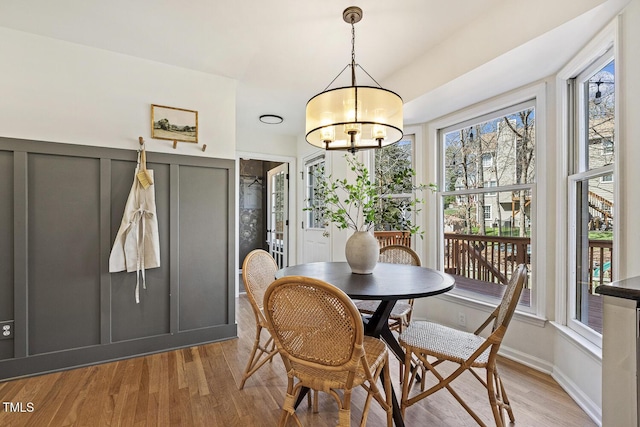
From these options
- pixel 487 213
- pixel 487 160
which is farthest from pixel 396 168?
pixel 487 213

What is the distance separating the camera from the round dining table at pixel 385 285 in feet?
4.67

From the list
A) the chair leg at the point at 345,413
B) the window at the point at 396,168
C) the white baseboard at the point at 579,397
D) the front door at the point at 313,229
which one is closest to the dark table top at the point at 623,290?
the chair leg at the point at 345,413

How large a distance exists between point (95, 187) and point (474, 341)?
287 centimetres

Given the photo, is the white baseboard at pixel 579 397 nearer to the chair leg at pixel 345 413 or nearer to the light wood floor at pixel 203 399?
the light wood floor at pixel 203 399

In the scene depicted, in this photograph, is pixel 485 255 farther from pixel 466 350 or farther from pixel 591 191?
pixel 466 350

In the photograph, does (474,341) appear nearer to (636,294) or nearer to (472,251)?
(636,294)

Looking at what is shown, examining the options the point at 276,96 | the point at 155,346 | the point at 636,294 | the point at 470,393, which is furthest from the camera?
the point at 276,96

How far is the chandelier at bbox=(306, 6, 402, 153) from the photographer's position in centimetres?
169

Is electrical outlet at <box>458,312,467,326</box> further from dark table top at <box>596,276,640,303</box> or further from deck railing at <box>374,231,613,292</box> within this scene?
dark table top at <box>596,276,640,303</box>

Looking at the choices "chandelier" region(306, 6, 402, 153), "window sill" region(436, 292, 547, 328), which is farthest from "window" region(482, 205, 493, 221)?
"chandelier" region(306, 6, 402, 153)

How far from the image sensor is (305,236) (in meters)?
4.68

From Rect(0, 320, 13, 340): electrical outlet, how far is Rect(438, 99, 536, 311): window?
360 cm

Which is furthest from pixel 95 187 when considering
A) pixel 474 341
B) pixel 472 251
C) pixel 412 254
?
pixel 472 251

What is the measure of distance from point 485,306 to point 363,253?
147 cm
